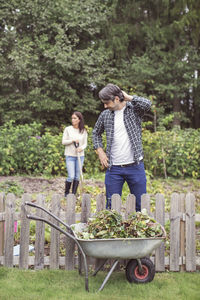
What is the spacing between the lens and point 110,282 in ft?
9.73

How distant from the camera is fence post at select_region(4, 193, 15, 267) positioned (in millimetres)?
3270

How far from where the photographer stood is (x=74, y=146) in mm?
6039

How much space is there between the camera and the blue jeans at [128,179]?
336 cm

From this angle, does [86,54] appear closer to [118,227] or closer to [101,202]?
[101,202]

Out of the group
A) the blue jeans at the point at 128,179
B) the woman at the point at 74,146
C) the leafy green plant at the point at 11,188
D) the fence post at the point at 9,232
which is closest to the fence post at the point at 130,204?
the blue jeans at the point at 128,179

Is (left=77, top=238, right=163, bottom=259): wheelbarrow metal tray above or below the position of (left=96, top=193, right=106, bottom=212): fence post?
below

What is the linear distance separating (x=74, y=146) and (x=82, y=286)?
3.39 m

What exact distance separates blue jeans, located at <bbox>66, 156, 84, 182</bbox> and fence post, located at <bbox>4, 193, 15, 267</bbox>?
8.92ft

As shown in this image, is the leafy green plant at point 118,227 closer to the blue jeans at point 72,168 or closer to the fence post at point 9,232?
the fence post at point 9,232

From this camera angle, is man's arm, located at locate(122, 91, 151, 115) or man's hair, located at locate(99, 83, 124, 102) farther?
man's arm, located at locate(122, 91, 151, 115)

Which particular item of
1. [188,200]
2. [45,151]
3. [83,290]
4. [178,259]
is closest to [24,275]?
[83,290]

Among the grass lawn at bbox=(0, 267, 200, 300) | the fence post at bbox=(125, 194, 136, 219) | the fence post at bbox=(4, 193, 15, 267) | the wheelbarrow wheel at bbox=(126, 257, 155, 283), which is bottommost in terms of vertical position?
the grass lawn at bbox=(0, 267, 200, 300)

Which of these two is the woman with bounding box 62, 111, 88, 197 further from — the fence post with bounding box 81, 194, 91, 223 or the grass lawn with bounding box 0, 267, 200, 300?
the grass lawn with bounding box 0, 267, 200, 300

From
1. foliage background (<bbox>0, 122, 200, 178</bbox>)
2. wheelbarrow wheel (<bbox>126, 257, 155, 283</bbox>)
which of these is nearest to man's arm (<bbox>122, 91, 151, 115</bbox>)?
wheelbarrow wheel (<bbox>126, 257, 155, 283</bbox>)
